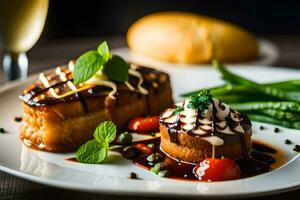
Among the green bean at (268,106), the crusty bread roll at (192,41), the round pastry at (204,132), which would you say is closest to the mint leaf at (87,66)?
the round pastry at (204,132)

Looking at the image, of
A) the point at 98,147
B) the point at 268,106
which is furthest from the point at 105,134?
the point at 268,106

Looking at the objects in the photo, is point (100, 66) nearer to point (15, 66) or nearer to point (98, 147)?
point (98, 147)

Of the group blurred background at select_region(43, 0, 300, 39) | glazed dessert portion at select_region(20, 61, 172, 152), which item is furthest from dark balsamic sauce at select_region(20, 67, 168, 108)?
blurred background at select_region(43, 0, 300, 39)

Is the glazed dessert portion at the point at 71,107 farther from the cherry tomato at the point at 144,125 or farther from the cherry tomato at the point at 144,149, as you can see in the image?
the cherry tomato at the point at 144,149

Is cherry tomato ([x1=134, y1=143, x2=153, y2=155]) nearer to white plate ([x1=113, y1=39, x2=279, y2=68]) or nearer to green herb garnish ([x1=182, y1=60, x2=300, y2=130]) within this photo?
green herb garnish ([x1=182, y1=60, x2=300, y2=130])

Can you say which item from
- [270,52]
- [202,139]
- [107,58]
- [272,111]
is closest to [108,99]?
[107,58]

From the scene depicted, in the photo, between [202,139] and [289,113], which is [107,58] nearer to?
[202,139]
